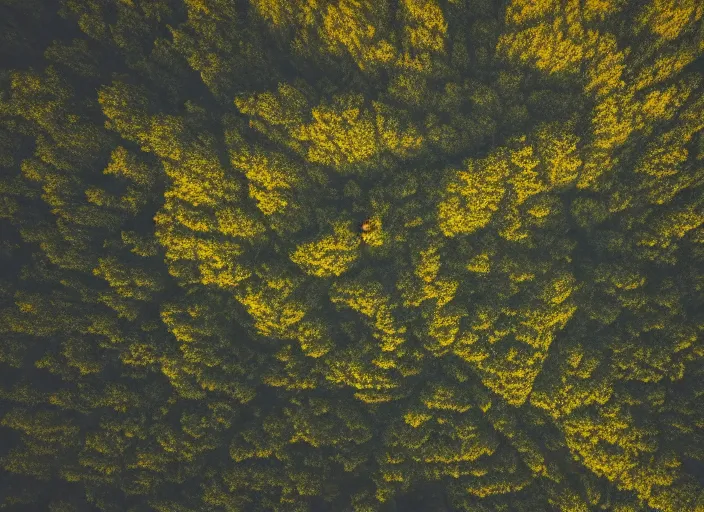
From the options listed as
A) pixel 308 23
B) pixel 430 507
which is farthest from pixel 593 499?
pixel 308 23

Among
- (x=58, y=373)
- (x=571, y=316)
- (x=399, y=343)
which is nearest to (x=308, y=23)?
(x=399, y=343)

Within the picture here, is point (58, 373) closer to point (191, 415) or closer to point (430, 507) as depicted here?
point (191, 415)

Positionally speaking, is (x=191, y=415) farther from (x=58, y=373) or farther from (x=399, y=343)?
(x=399, y=343)

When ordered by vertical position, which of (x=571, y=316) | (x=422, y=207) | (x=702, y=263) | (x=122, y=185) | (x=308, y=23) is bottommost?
(x=571, y=316)

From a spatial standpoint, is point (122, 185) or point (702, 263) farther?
point (122, 185)

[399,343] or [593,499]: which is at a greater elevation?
[399,343]

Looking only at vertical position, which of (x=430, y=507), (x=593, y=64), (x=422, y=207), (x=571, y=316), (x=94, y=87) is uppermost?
(x=94, y=87)
